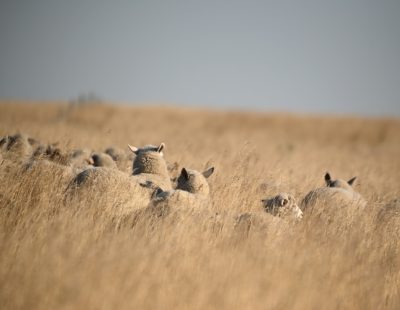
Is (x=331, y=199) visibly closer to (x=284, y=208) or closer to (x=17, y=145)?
(x=284, y=208)

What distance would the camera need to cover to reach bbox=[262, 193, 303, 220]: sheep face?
5895 mm

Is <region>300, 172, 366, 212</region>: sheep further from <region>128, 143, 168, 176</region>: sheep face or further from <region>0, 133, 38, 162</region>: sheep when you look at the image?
<region>0, 133, 38, 162</region>: sheep

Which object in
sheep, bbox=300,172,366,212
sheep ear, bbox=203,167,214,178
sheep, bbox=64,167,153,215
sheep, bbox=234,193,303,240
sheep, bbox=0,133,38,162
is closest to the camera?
sheep, bbox=234,193,303,240

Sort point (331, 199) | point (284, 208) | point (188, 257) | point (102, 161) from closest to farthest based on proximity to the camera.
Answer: point (188, 257) → point (284, 208) → point (331, 199) → point (102, 161)

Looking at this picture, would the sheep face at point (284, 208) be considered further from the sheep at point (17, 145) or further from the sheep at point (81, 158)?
the sheep at point (17, 145)

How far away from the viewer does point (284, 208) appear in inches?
234

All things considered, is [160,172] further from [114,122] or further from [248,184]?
[114,122]

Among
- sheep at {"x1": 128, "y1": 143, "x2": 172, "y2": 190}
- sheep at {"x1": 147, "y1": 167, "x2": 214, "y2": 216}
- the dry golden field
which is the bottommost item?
A: the dry golden field

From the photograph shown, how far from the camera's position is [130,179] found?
19.1 feet

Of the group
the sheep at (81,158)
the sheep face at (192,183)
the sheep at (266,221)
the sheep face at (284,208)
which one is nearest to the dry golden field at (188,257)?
the sheep at (266,221)

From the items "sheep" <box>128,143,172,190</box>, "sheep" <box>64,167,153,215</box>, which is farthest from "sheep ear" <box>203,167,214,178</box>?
"sheep" <box>64,167,153,215</box>

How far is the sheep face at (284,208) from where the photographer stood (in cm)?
589

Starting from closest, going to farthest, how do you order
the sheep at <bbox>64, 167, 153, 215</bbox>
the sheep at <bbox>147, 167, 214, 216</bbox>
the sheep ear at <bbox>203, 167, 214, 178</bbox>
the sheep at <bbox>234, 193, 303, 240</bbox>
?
1. the sheep at <bbox>234, 193, 303, 240</bbox>
2. the sheep at <bbox>147, 167, 214, 216</bbox>
3. the sheep at <bbox>64, 167, 153, 215</bbox>
4. the sheep ear at <bbox>203, 167, 214, 178</bbox>

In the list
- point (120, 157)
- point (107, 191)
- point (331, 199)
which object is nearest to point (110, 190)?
point (107, 191)
